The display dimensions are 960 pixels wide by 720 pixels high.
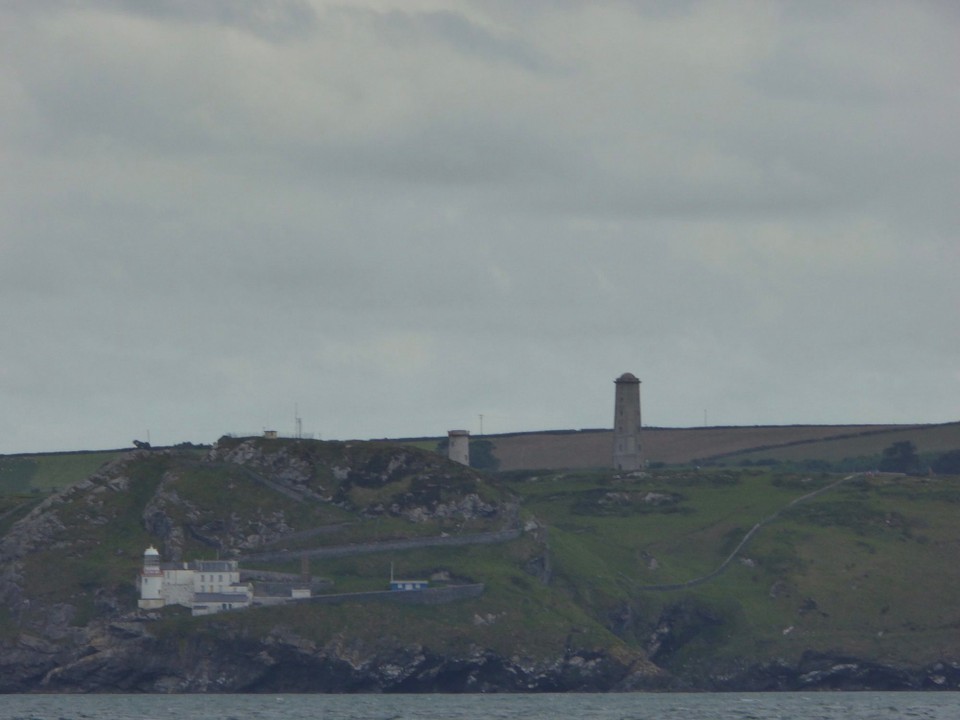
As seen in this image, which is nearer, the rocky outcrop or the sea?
the sea

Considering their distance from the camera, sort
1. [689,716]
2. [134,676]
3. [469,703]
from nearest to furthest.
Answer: [689,716] < [469,703] < [134,676]

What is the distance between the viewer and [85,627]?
199 meters

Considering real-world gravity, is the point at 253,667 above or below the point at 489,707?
above

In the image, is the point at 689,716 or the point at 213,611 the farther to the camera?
the point at 213,611

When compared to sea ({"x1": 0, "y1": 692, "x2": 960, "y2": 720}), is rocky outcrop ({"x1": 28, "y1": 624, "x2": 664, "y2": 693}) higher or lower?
higher

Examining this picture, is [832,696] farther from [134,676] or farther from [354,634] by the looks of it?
[134,676]

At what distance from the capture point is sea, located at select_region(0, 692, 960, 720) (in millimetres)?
157875

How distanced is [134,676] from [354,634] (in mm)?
19020

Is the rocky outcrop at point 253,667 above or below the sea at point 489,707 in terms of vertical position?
above

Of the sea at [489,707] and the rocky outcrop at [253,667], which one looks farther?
the rocky outcrop at [253,667]

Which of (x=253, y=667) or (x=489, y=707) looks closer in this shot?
(x=489, y=707)

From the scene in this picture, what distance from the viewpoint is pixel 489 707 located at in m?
170

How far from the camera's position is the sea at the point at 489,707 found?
15788 centimetres

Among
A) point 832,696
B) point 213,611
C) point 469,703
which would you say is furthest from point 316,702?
point 832,696
